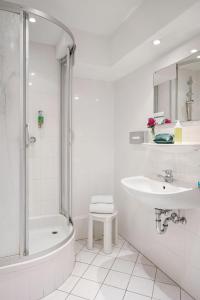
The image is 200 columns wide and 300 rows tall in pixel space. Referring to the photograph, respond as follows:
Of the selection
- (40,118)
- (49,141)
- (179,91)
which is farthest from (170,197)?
(40,118)

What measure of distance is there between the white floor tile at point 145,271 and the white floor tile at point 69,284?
0.57 m

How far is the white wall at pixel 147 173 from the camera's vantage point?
1739mm

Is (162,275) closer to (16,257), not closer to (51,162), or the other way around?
(16,257)

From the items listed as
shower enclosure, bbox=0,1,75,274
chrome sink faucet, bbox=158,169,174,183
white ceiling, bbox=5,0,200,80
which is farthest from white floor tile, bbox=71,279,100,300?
white ceiling, bbox=5,0,200,80

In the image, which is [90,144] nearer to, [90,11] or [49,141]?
[49,141]

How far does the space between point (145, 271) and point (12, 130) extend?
180 centimetres

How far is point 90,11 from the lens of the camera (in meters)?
2.08

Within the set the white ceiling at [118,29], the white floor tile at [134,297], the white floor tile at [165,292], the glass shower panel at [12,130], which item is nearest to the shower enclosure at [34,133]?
the glass shower panel at [12,130]

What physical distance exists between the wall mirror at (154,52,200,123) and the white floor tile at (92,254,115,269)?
157cm

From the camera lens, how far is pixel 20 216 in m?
1.67

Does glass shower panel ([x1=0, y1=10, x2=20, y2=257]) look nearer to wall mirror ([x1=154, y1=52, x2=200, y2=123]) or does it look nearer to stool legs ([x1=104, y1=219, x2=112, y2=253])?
stool legs ([x1=104, y1=219, x2=112, y2=253])

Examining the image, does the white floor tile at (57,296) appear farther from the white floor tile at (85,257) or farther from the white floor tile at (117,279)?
the white floor tile at (85,257)

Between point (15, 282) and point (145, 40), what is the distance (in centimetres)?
225

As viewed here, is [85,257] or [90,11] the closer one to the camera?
[90,11]
